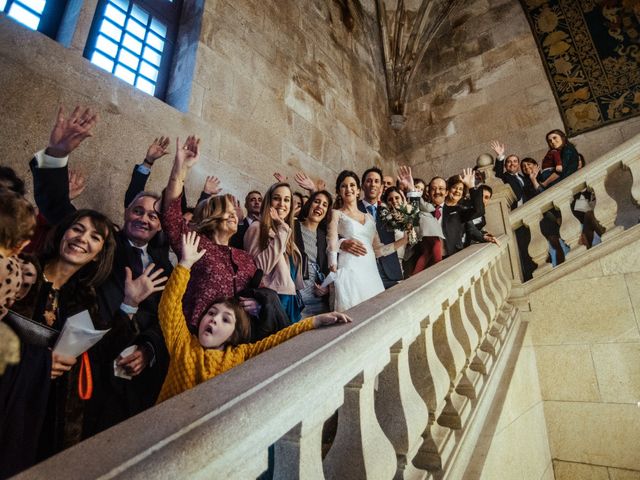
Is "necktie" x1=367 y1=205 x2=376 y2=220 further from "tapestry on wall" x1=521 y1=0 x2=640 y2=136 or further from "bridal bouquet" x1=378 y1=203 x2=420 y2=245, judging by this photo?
"tapestry on wall" x1=521 y1=0 x2=640 y2=136

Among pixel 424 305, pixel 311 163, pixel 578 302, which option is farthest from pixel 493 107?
pixel 424 305

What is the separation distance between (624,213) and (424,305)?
4575 millimetres

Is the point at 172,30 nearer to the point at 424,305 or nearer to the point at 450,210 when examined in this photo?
the point at 450,210

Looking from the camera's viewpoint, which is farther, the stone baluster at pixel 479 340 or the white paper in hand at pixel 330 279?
the white paper in hand at pixel 330 279

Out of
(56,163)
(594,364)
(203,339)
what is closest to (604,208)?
(594,364)

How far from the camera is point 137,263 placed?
1.91 m

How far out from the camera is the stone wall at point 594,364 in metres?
2.47

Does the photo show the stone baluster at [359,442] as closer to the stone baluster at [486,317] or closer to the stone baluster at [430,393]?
the stone baluster at [430,393]

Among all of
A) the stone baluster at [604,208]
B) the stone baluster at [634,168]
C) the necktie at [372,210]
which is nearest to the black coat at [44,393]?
the necktie at [372,210]

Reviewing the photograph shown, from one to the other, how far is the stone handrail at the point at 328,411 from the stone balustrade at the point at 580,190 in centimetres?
188

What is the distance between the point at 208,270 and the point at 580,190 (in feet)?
10.2

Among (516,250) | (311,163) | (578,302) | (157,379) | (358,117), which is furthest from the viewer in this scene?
(358,117)

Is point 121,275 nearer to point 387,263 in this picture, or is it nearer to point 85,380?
point 85,380

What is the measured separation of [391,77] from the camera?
24.8ft
